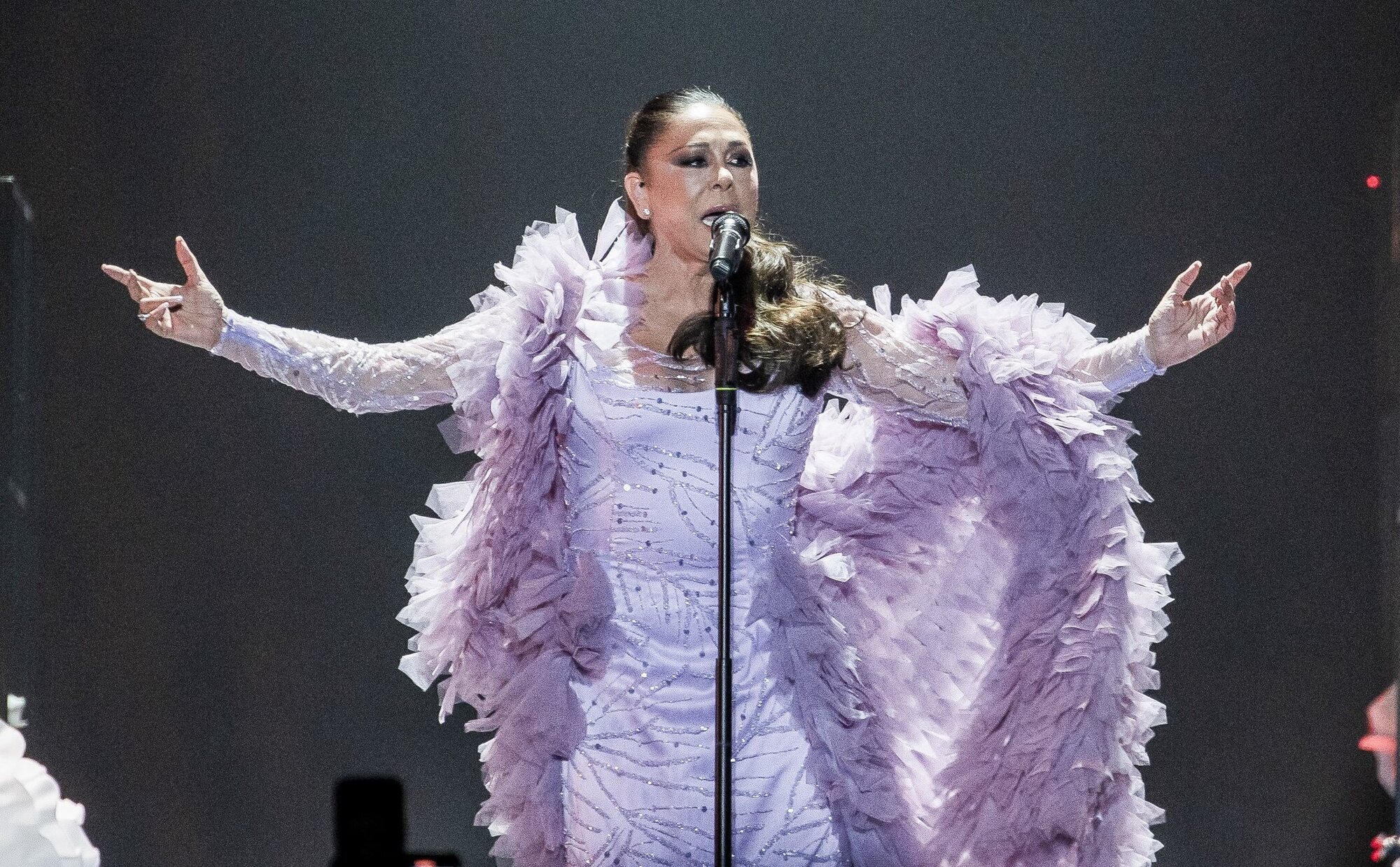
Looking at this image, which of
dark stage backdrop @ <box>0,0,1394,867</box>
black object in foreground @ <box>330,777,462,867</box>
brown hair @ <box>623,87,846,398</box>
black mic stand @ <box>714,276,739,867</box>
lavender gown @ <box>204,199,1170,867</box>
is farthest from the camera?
dark stage backdrop @ <box>0,0,1394,867</box>

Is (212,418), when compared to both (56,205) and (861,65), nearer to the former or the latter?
(56,205)

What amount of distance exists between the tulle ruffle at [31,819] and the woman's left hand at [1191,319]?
167 centimetres

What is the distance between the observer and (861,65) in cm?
307

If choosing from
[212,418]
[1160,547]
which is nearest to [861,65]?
[1160,547]

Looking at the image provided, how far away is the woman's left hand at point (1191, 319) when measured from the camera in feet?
7.34

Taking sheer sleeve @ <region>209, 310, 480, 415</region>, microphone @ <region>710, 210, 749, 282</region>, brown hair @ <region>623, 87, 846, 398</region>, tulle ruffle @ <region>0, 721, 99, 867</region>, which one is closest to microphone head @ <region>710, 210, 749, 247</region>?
microphone @ <region>710, 210, 749, 282</region>

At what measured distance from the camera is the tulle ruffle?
6.26 feet

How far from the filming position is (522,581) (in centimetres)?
224

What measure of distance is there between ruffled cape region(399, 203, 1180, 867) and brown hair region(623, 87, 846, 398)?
0.44 ft

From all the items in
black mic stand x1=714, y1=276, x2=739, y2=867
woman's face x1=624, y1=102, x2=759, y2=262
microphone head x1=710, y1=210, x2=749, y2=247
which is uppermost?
woman's face x1=624, y1=102, x2=759, y2=262

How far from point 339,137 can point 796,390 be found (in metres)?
1.20

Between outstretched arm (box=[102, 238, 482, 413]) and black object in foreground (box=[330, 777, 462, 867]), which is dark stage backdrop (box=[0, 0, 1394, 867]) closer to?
outstretched arm (box=[102, 238, 482, 413])

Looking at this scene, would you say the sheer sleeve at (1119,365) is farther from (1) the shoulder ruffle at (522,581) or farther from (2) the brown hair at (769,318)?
(1) the shoulder ruffle at (522,581)

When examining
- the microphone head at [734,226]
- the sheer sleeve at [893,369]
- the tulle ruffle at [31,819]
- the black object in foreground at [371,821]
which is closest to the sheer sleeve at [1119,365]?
the sheer sleeve at [893,369]
